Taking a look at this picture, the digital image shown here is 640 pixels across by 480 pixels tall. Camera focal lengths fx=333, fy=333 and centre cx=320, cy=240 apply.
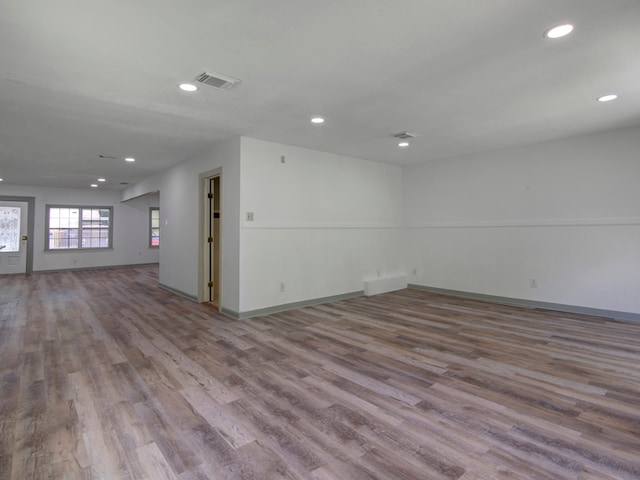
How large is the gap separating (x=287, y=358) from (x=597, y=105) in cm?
415

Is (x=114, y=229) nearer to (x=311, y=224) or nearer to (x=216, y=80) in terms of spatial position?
(x=311, y=224)

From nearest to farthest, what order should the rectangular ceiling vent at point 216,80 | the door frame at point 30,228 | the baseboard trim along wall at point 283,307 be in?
the rectangular ceiling vent at point 216,80
the baseboard trim along wall at point 283,307
the door frame at point 30,228

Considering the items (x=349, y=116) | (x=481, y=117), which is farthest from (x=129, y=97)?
(x=481, y=117)

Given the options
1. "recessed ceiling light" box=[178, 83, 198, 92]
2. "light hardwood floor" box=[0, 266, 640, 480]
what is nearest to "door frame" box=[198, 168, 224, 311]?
"light hardwood floor" box=[0, 266, 640, 480]

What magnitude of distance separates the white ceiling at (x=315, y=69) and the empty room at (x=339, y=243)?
2cm

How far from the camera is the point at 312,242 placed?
535cm

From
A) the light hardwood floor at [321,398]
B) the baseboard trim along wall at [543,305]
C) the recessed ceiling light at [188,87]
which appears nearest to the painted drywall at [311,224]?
the light hardwood floor at [321,398]

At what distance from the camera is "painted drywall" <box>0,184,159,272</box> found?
30.8ft

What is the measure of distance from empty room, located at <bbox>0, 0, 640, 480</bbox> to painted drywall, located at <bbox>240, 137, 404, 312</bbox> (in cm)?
4

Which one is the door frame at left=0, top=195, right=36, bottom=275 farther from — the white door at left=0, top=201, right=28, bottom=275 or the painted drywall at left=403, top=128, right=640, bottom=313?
the painted drywall at left=403, top=128, right=640, bottom=313

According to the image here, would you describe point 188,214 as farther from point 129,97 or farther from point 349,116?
point 349,116

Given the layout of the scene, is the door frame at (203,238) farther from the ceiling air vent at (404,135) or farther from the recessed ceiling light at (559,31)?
the recessed ceiling light at (559,31)

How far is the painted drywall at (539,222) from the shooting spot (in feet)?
14.5

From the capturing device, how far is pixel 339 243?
5.74m
